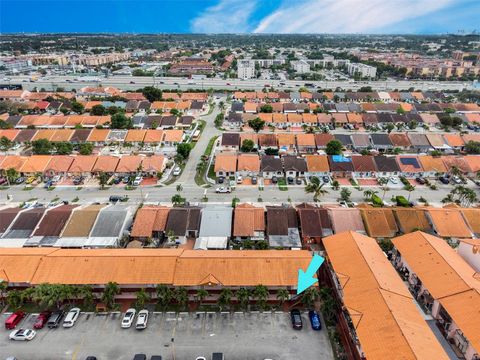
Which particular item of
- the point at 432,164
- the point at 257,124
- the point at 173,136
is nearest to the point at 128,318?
the point at 173,136

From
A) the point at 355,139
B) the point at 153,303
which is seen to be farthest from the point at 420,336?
the point at 355,139

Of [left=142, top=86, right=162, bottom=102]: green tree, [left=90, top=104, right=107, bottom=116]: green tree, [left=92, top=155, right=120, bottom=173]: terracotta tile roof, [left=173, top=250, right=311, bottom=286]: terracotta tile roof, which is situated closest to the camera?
[left=173, top=250, right=311, bottom=286]: terracotta tile roof

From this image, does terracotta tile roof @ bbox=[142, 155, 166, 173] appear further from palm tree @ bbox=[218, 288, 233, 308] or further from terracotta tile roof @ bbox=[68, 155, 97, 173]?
palm tree @ bbox=[218, 288, 233, 308]

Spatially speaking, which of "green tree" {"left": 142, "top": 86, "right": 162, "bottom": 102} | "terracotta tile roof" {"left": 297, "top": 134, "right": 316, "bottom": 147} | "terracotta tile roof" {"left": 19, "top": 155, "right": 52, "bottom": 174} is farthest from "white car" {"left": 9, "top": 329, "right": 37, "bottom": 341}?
"green tree" {"left": 142, "top": 86, "right": 162, "bottom": 102}

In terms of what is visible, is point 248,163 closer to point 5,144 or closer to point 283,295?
point 283,295

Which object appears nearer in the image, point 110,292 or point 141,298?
point 141,298

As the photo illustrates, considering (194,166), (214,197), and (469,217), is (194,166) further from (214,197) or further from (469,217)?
(469,217)
